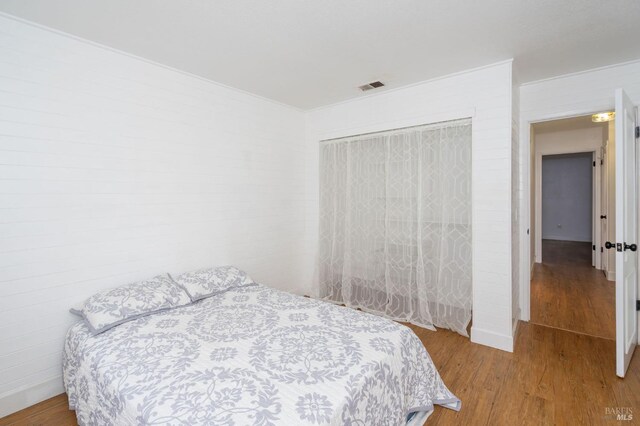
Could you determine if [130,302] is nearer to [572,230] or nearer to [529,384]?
[529,384]

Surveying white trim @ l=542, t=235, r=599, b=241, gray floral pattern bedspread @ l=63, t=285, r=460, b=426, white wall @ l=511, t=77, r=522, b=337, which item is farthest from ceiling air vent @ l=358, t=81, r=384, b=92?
white trim @ l=542, t=235, r=599, b=241

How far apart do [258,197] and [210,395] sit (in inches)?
96.1

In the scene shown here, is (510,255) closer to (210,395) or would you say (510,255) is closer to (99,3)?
(210,395)

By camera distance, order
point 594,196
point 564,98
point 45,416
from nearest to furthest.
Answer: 1. point 45,416
2. point 564,98
3. point 594,196

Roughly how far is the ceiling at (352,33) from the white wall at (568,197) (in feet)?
21.5

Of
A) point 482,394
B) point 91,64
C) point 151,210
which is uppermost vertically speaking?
point 91,64

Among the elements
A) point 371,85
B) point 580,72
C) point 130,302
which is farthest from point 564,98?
point 130,302

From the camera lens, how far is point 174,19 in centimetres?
202

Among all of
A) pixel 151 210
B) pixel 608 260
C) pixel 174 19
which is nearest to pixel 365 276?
pixel 151 210

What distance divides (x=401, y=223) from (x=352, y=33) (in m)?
1.98

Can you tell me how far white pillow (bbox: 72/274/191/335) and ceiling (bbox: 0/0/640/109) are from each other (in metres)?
1.90

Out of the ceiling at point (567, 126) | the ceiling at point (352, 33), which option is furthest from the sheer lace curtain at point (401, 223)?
the ceiling at point (567, 126)

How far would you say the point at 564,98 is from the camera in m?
2.96

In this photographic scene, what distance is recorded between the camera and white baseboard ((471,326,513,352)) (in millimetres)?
2680
